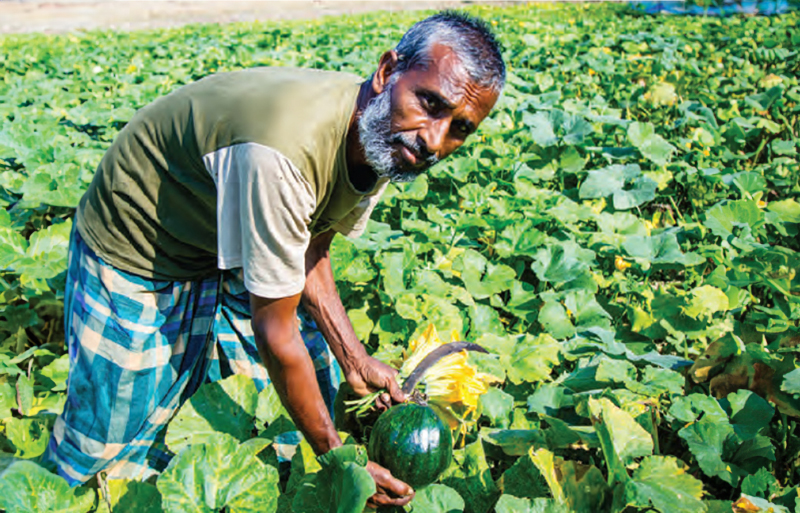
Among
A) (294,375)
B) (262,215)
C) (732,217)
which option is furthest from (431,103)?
(732,217)

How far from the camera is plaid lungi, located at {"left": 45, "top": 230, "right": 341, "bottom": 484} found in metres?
2.22

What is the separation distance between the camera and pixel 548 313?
3.06 metres

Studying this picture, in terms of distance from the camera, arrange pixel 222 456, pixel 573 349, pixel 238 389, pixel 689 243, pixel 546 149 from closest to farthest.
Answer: pixel 222 456, pixel 238 389, pixel 573 349, pixel 689 243, pixel 546 149

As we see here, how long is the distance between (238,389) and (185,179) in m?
0.80

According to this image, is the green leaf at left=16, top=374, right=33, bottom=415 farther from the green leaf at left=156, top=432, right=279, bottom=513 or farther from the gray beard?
the gray beard

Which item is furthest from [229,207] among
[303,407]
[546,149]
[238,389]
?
[546,149]

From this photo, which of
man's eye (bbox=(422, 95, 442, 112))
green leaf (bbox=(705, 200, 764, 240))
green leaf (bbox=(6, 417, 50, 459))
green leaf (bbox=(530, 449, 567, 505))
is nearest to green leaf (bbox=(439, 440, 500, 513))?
green leaf (bbox=(530, 449, 567, 505))

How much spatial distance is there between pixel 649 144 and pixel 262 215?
389 cm

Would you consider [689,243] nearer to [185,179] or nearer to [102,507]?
[185,179]

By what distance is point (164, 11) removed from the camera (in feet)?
80.6

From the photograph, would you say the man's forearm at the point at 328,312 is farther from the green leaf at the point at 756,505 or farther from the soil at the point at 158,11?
the soil at the point at 158,11

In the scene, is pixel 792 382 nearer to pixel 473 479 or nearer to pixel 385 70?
pixel 473 479

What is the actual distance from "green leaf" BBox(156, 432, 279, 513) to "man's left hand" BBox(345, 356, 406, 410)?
0.70 metres

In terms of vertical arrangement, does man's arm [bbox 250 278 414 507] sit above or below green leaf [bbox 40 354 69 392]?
above
